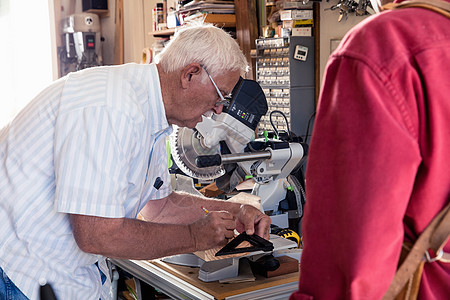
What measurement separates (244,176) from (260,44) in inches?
85.4

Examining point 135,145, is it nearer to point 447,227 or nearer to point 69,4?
point 447,227

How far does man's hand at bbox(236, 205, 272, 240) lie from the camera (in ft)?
6.12

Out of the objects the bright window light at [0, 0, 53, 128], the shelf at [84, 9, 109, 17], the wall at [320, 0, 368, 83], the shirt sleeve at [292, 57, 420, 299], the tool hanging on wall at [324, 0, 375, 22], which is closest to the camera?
the shirt sleeve at [292, 57, 420, 299]

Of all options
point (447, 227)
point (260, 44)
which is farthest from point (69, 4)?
point (447, 227)

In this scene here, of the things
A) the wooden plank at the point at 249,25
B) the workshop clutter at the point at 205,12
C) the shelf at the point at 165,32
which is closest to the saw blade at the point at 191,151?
the workshop clutter at the point at 205,12

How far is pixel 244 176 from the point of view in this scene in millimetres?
2230

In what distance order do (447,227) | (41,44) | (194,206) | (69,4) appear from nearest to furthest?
(447,227), (194,206), (41,44), (69,4)

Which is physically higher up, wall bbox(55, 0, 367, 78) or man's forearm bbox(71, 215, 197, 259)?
wall bbox(55, 0, 367, 78)

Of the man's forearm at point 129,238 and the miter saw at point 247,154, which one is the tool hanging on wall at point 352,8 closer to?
the miter saw at point 247,154

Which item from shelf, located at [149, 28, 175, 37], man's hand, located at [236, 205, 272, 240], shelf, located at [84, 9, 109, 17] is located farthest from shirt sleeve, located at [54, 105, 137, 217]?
shelf, located at [84, 9, 109, 17]

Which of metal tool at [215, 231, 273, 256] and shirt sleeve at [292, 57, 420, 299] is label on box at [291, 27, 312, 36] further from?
shirt sleeve at [292, 57, 420, 299]

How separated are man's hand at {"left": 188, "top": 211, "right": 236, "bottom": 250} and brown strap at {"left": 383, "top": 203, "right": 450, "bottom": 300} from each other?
2.75ft

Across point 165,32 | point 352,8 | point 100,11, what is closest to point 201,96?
point 352,8

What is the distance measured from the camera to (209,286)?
5.74 ft
